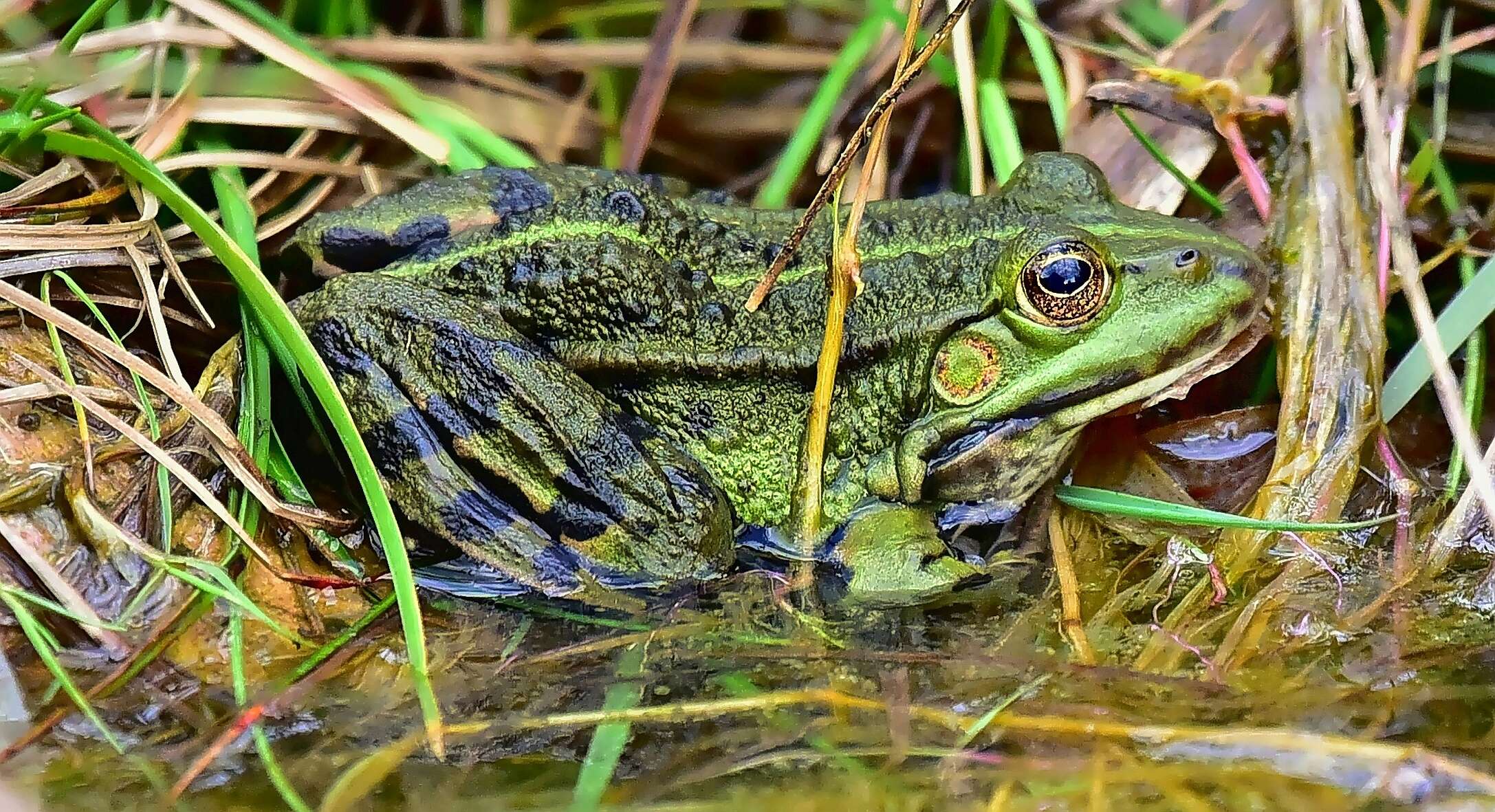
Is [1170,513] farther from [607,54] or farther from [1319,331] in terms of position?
[607,54]

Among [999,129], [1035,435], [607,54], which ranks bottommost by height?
[1035,435]

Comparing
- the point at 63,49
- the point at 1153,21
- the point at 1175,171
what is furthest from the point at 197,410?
the point at 1153,21

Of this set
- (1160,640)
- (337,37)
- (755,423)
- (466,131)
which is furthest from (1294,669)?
(337,37)

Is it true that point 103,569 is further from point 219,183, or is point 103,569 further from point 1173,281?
point 1173,281

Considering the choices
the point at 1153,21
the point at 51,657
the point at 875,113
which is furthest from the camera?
the point at 1153,21

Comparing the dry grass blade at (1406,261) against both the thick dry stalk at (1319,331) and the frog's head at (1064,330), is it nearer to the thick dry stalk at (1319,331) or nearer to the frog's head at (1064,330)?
the thick dry stalk at (1319,331)

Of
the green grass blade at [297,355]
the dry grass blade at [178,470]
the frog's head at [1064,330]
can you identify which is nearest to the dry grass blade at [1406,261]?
the frog's head at [1064,330]
